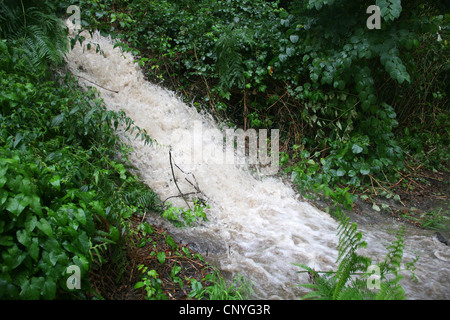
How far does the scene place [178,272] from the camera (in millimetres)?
2250

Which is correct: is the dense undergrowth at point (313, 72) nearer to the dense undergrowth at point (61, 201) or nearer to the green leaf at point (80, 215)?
the dense undergrowth at point (61, 201)

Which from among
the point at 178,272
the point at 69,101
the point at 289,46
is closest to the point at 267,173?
the point at 289,46

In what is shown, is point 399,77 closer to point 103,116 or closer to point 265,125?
point 265,125

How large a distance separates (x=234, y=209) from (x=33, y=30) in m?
2.99

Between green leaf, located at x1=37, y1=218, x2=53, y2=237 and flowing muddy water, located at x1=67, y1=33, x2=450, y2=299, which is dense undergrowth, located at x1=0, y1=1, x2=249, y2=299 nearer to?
green leaf, located at x1=37, y1=218, x2=53, y2=237

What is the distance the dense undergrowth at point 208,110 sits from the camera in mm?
1674

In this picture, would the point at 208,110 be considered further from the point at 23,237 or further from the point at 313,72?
the point at 23,237

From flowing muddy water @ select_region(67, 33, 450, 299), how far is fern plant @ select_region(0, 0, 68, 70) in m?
0.63

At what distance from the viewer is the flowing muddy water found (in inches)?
96.2

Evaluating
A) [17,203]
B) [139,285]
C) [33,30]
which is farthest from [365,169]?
[33,30]

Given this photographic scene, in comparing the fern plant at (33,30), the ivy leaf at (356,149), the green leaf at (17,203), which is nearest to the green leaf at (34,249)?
the green leaf at (17,203)

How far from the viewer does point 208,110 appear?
15.1 ft

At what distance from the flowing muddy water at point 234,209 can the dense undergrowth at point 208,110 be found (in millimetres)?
203
